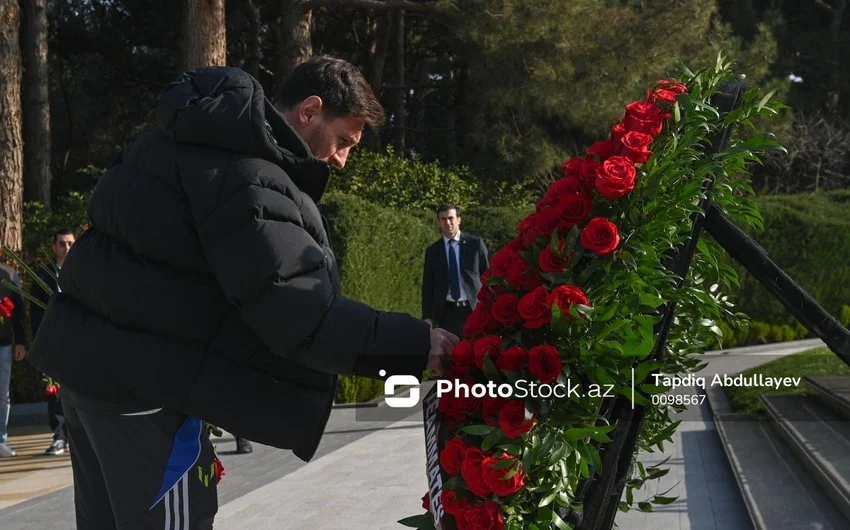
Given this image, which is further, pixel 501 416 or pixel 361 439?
pixel 361 439

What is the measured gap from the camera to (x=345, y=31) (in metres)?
24.4

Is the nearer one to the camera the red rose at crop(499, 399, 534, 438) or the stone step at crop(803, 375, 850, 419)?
the red rose at crop(499, 399, 534, 438)

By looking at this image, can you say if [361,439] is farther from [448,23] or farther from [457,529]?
[448,23]

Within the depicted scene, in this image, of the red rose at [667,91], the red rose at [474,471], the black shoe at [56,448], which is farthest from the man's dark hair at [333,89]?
the black shoe at [56,448]

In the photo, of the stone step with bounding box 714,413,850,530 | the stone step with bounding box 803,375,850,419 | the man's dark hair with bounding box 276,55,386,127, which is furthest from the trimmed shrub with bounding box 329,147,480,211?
the man's dark hair with bounding box 276,55,386,127

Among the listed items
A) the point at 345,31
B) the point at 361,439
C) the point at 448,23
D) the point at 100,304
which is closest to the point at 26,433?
the point at 361,439

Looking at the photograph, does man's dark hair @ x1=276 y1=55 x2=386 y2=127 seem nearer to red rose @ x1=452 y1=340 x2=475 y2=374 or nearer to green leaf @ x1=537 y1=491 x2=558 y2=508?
red rose @ x1=452 y1=340 x2=475 y2=374

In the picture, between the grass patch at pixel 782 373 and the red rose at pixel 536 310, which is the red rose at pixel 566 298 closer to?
the red rose at pixel 536 310

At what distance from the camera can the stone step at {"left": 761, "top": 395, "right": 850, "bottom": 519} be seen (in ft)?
18.7

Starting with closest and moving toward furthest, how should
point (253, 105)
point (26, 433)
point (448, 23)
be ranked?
point (253, 105), point (26, 433), point (448, 23)

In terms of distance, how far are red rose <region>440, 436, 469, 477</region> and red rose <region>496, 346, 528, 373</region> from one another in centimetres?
20

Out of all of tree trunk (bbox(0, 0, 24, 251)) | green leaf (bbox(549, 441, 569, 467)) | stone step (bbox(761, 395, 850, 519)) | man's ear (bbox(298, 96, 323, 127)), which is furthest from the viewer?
tree trunk (bbox(0, 0, 24, 251))

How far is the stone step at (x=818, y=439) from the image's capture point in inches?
224

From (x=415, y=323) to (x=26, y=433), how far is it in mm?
8645
